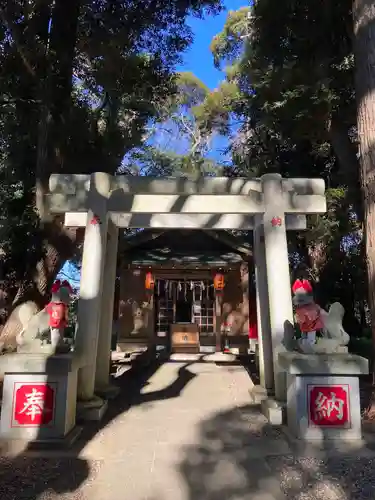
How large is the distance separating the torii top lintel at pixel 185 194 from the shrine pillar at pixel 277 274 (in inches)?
0.7

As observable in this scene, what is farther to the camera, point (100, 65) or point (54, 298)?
point (100, 65)

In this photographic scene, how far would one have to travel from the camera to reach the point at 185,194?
6250mm

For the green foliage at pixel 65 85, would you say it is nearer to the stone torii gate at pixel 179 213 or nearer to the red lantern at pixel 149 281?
the stone torii gate at pixel 179 213

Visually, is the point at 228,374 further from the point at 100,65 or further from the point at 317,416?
the point at 100,65

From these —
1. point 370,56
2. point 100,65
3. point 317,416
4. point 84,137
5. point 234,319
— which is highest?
point 100,65

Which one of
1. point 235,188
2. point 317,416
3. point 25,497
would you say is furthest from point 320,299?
point 25,497

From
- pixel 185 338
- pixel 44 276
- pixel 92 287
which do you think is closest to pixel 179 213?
pixel 92 287

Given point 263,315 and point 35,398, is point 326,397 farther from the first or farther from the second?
point 35,398

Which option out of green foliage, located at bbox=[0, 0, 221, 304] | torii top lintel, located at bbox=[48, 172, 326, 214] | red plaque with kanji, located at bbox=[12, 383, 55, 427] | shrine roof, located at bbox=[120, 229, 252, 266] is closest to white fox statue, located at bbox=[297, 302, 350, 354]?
torii top lintel, located at bbox=[48, 172, 326, 214]

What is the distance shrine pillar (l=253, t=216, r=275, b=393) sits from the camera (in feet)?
21.0

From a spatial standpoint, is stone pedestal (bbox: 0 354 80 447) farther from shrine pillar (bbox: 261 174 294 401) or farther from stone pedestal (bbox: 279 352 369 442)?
shrine pillar (bbox: 261 174 294 401)

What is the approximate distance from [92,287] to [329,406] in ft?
11.0

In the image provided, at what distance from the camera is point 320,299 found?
12.1 meters

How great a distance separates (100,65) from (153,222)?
205 inches
